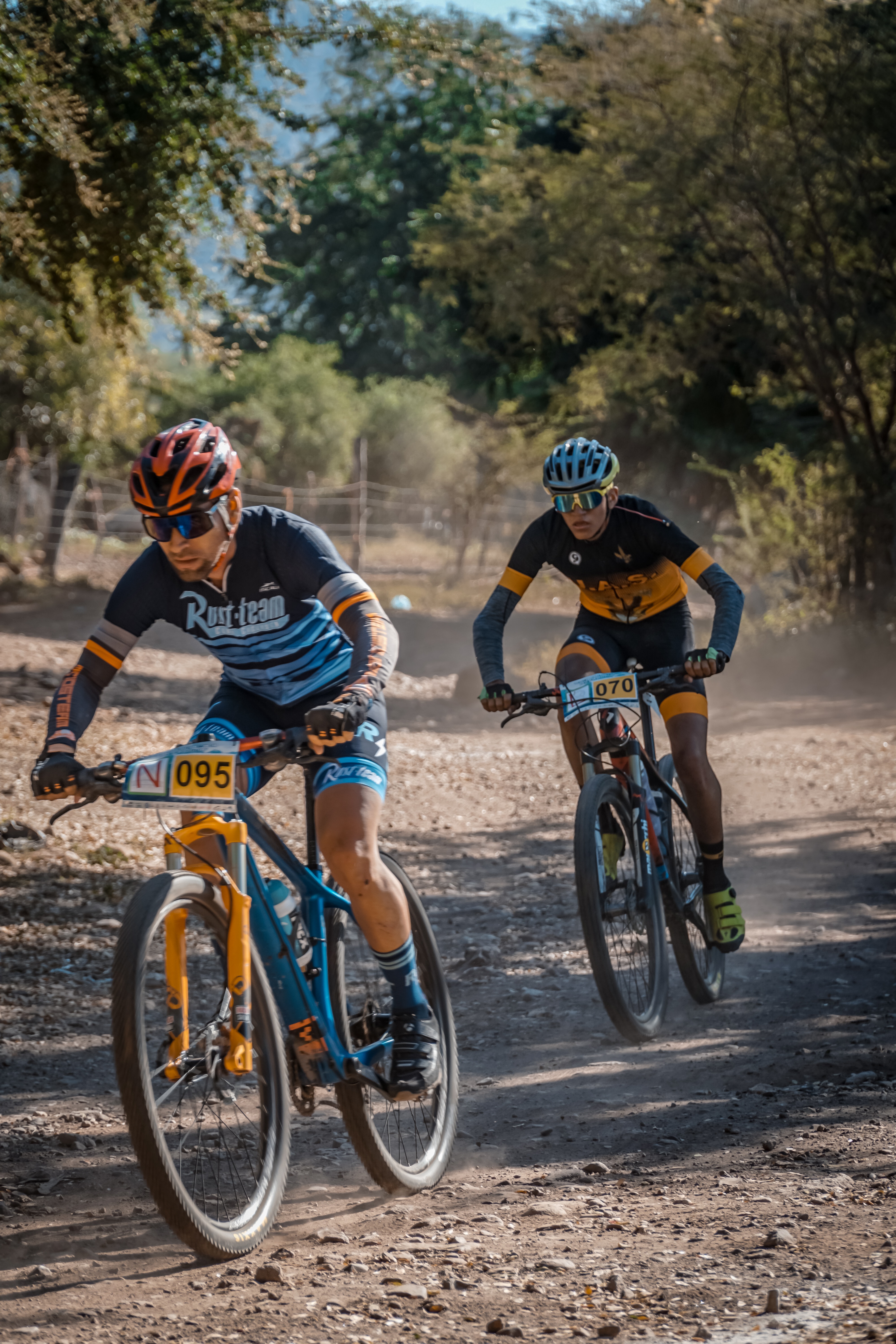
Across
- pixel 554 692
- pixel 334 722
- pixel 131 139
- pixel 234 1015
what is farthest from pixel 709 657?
pixel 131 139

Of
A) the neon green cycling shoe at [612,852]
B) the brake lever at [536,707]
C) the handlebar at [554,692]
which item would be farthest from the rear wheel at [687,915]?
the brake lever at [536,707]

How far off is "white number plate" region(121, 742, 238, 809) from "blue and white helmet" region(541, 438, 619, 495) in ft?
8.40

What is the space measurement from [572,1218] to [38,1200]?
1549mm

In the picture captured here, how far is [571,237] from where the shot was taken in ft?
56.7

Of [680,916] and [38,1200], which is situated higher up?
[680,916]

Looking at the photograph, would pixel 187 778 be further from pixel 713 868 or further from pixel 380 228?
pixel 380 228

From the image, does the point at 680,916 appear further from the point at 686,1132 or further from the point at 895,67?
the point at 895,67

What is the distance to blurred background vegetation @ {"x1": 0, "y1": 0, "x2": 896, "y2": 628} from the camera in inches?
416

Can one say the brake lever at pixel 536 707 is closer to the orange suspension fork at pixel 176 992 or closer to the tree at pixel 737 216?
the orange suspension fork at pixel 176 992

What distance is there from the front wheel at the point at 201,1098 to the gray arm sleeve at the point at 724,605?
8.63ft

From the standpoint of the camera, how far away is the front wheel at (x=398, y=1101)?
3.78m

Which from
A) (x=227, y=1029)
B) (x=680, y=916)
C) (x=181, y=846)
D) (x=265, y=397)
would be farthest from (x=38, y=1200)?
(x=265, y=397)

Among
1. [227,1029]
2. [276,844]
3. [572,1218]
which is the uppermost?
[276,844]

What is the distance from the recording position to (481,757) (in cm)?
1242
